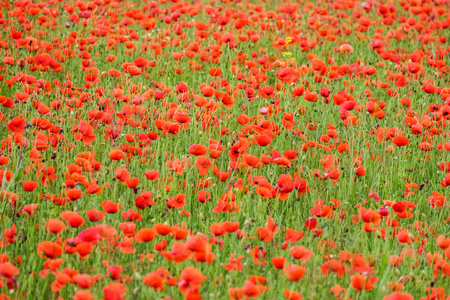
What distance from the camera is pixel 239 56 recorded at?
5.65 metres

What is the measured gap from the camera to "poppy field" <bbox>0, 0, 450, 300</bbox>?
2248 mm

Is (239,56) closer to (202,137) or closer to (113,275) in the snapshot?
(202,137)

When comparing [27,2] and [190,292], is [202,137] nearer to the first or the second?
[190,292]

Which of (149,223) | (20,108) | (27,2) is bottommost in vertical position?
(149,223)

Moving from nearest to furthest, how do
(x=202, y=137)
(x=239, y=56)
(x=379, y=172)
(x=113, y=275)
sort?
1. (x=113, y=275)
2. (x=379, y=172)
3. (x=202, y=137)
4. (x=239, y=56)

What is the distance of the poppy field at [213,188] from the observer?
88.5 inches

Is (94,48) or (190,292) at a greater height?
(94,48)

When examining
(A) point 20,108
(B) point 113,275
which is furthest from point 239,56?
Result: (B) point 113,275

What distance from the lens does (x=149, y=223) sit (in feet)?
9.27

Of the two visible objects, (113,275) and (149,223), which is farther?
(149,223)

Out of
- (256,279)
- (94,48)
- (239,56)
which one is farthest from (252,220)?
(94,48)

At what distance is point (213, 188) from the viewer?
3164mm

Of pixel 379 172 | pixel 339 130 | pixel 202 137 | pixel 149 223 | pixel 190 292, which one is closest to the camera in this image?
pixel 190 292

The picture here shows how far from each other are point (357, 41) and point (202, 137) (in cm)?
378
